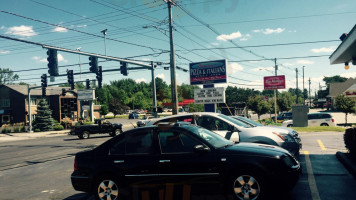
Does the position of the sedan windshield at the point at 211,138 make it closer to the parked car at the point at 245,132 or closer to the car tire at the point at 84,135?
the parked car at the point at 245,132

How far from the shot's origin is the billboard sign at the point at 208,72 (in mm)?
24094

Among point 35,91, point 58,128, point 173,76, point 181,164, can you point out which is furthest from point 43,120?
point 181,164

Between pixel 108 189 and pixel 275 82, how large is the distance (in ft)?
123

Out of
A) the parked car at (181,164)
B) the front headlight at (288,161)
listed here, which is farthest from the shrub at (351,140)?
the front headlight at (288,161)

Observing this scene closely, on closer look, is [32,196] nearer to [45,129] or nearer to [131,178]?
[131,178]

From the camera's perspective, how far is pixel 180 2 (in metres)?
21.9

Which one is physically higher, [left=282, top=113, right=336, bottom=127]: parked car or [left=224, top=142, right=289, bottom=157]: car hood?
[left=224, top=142, right=289, bottom=157]: car hood

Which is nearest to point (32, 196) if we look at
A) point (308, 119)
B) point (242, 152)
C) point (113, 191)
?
point (113, 191)

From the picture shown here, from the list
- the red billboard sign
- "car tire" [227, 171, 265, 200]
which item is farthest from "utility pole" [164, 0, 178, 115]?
the red billboard sign

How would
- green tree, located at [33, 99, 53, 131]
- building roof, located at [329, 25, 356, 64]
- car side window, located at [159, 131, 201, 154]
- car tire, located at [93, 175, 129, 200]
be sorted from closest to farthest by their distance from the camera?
car side window, located at [159, 131, 201, 154] < car tire, located at [93, 175, 129, 200] < building roof, located at [329, 25, 356, 64] < green tree, located at [33, 99, 53, 131]

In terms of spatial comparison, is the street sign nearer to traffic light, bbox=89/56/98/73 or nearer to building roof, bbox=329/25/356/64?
traffic light, bbox=89/56/98/73

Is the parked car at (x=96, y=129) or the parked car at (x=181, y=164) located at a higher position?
the parked car at (x=181, y=164)

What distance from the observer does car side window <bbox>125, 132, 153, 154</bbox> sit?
5668mm

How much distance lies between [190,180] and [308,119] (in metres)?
23.6
